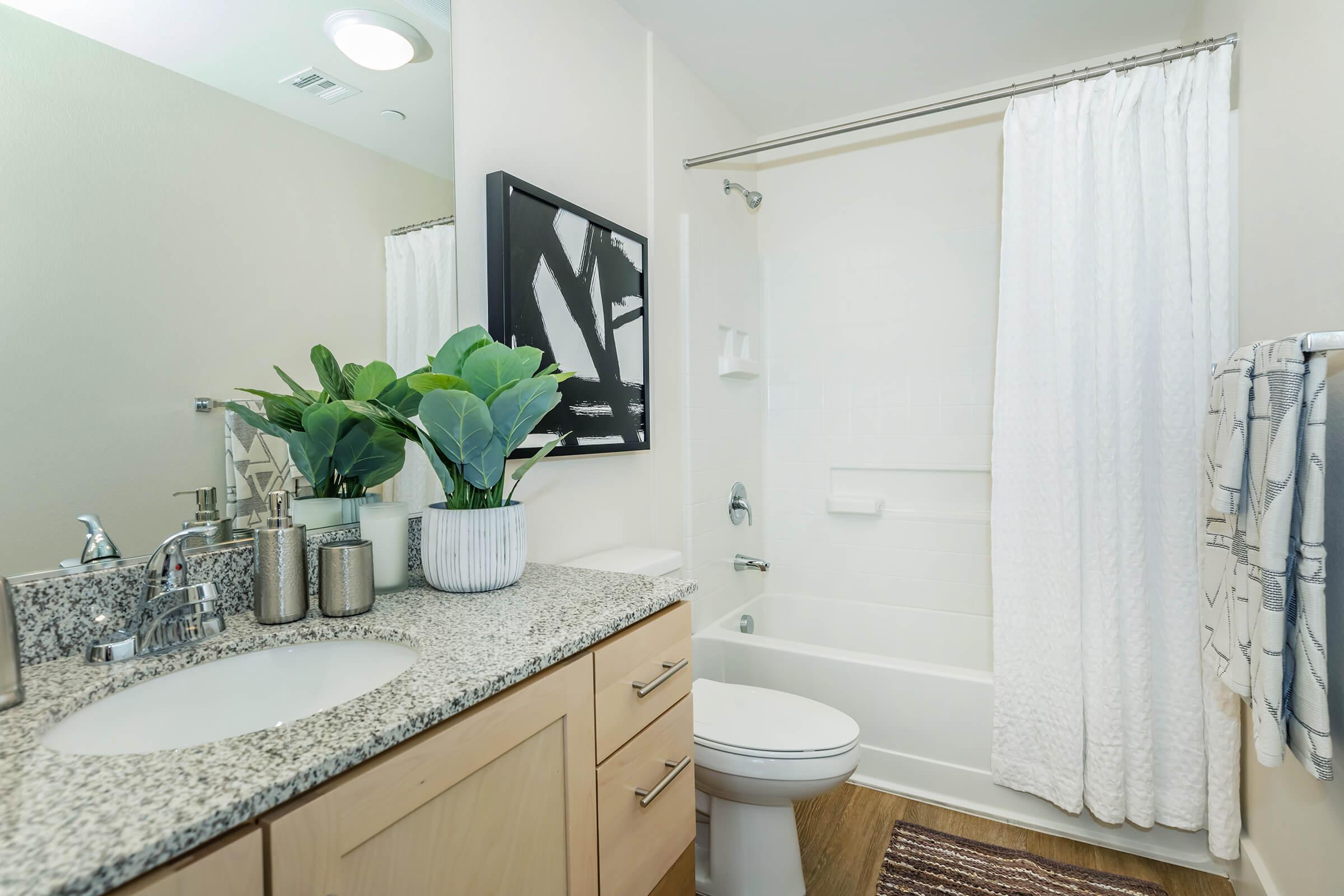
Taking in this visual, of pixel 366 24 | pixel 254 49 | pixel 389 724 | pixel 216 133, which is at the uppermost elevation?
pixel 366 24

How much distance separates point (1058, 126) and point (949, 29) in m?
0.50

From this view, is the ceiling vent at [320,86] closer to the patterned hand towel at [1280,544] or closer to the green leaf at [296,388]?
the green leaf at [296,388]

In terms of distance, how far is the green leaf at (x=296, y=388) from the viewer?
1.12m

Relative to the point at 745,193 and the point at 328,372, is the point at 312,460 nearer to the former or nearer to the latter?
the point at 328,372

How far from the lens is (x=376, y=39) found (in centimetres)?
129

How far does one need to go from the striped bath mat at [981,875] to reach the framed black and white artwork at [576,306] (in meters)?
1.35

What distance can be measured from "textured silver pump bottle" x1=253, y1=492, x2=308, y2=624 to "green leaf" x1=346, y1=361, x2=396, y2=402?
→ 22 centimetres

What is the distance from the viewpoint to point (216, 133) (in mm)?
1025

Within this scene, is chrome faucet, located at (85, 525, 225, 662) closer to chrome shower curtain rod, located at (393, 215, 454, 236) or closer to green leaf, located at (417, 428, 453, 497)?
green leaf, located at (417, 428, 453, 497)

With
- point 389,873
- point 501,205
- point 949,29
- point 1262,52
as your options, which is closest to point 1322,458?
point 1262,52

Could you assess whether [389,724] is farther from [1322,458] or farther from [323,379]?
[1322,458]

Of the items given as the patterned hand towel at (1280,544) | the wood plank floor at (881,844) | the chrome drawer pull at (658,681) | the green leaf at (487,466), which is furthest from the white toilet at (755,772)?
the patterned hand towel at (1280,544)

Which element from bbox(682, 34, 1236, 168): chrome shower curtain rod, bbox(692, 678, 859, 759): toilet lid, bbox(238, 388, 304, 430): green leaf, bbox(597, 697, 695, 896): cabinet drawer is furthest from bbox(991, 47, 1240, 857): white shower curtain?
bbox(238, 388, 304, 430): green leaf

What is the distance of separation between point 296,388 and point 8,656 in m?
0.54
